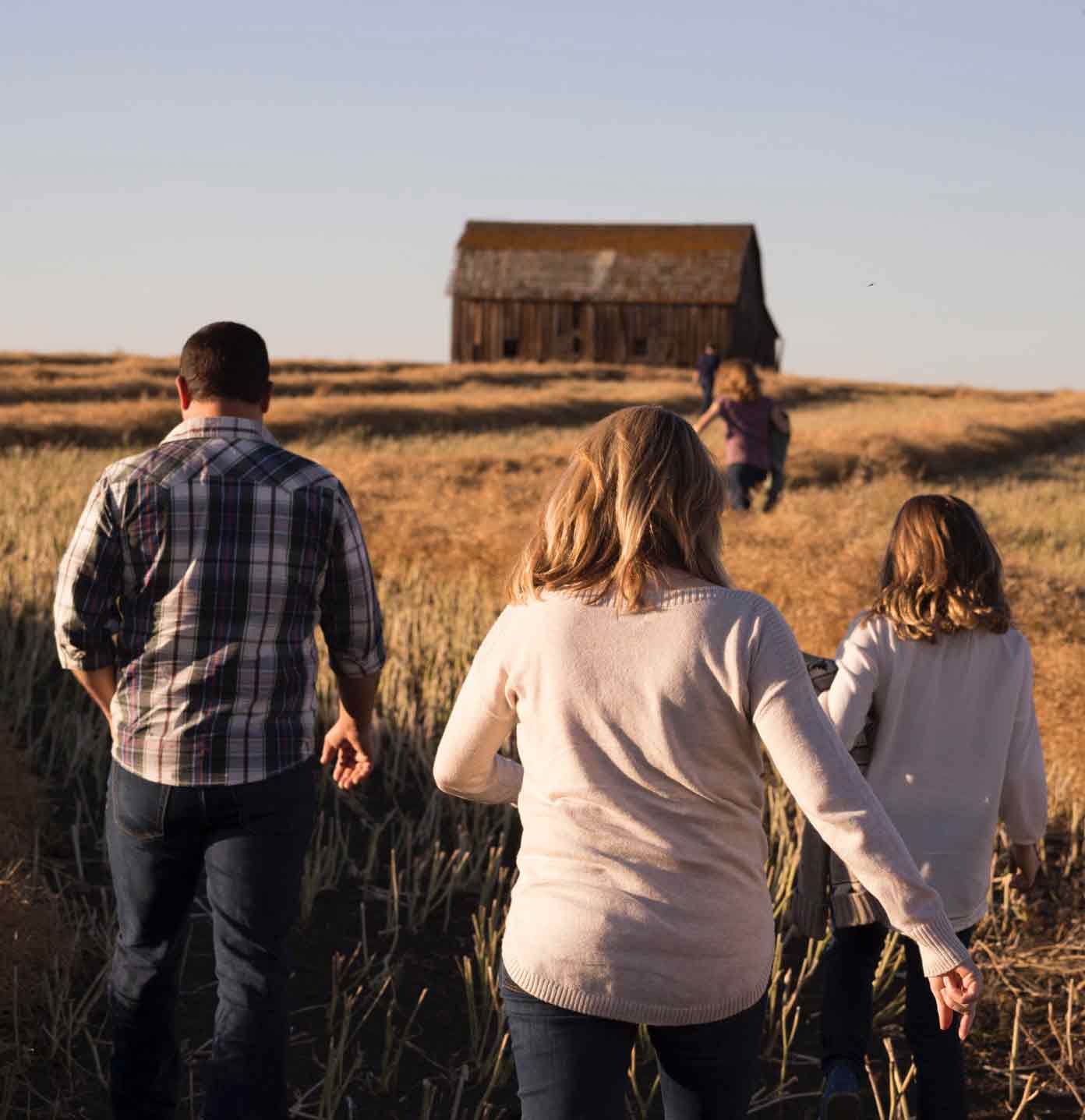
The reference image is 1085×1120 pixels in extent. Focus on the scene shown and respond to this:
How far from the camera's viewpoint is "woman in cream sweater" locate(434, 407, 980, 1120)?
1.87 metres

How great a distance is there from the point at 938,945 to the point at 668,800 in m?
0.47

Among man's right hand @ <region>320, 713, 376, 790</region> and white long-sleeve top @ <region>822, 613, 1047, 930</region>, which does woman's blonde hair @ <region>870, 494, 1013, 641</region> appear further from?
man's right hand @ <region>320, 713, 376, 790</region>

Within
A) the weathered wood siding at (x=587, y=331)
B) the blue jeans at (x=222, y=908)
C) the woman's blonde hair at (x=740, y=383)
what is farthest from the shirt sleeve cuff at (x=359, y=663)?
the weathered wood siding at (x=587, y=331)

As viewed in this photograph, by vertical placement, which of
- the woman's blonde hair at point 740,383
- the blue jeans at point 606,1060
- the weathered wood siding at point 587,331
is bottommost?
the blue jeans at point 606,1060

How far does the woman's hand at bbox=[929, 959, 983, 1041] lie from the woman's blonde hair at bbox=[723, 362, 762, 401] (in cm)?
855

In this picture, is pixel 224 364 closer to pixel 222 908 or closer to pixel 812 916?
pixel 222 908

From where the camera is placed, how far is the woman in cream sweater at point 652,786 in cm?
187

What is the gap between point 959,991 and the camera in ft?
6.71

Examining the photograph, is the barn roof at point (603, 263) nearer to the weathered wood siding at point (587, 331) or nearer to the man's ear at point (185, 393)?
the weathered wood siding at point (587, 331)

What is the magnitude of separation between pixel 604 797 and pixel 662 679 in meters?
0.19

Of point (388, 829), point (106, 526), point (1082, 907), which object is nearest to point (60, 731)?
point (388, 829)

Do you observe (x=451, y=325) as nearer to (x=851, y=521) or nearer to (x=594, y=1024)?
(x=851, y=521)

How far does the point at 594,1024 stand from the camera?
1915 millimetres

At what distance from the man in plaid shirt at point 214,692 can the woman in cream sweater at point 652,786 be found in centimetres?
89
